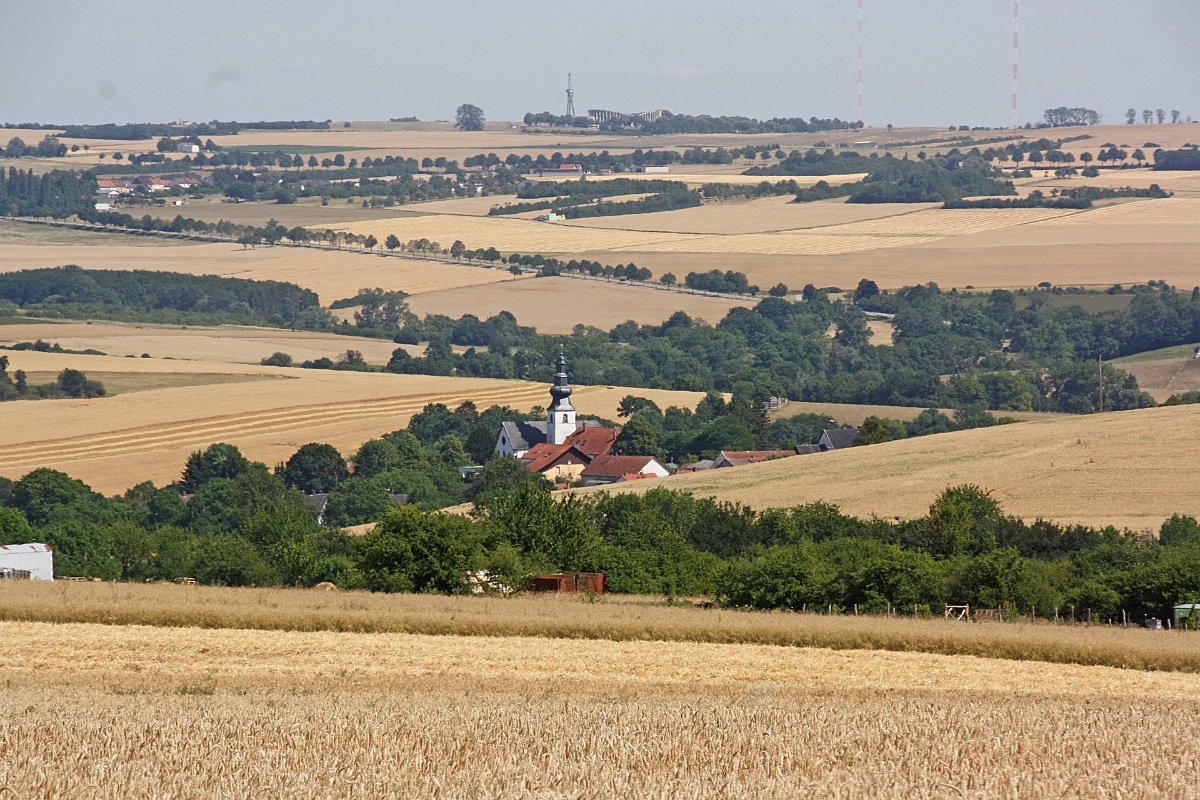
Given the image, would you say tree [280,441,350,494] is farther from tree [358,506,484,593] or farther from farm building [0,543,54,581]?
tree [358,506,484,593]

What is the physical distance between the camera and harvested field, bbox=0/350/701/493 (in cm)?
9544

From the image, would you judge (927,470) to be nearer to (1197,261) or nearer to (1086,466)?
(1086,466)

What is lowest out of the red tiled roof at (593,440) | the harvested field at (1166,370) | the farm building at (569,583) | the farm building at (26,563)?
the harvested field at (1166,370)

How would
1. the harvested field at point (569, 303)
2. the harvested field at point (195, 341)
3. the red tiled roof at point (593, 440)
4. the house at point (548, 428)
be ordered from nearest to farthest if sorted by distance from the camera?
the red tiled roof at point (593, 440) → the house at point (548, 428) → the harvested field at point (195, 341) → the harvested field at point (569, 303)

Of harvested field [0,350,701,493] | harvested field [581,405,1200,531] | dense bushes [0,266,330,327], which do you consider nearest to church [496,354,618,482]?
harvested field [0,350,701,493]

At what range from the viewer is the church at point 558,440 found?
10681 centimetres

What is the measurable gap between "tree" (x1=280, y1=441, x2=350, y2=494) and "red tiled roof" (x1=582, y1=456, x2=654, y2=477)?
15.6 metres

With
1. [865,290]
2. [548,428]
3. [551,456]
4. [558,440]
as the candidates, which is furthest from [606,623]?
[865,290]

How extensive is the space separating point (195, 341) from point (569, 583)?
109 meters

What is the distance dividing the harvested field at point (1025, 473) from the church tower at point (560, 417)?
95.7 feet

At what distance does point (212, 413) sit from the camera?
358 ft

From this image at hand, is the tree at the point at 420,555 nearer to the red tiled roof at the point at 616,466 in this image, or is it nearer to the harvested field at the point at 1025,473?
the harvested field at the point at 1025,473

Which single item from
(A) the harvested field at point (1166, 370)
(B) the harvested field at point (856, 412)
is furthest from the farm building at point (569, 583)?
(A) the harvested field at point (1166, 370)

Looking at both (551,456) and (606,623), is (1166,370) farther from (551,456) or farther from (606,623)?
(606,623)
